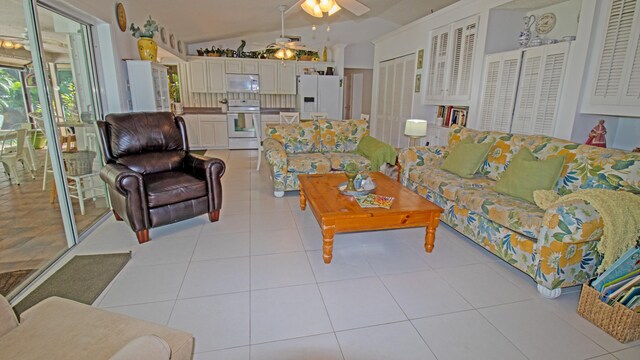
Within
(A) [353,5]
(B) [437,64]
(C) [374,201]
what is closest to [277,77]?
(B) [437,64]

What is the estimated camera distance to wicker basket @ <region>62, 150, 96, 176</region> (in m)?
3.11

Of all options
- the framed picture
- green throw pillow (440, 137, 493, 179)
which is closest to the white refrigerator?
the framed picture

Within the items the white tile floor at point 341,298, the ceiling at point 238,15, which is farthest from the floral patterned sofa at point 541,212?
the ceiling at point 238,15

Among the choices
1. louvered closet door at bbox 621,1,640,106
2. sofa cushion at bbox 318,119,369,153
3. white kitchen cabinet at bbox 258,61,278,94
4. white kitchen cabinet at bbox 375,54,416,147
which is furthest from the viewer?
white kitchen cabinet at bbox 258,61,278,94

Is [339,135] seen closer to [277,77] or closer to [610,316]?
[610,316]

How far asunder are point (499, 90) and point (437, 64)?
1.38m

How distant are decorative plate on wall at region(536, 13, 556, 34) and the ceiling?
234 cm

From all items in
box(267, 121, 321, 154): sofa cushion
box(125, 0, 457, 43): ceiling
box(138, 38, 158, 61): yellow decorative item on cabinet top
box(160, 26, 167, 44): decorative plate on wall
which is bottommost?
box(267, 121, 321, 154): sofa cushion

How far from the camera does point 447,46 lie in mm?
4805

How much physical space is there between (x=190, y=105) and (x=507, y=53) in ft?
21.8

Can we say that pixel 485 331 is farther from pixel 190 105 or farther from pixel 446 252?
pixel 190 105

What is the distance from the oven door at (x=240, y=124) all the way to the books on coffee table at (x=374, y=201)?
211 inches

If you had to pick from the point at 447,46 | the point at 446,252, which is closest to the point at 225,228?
the point at 446,252

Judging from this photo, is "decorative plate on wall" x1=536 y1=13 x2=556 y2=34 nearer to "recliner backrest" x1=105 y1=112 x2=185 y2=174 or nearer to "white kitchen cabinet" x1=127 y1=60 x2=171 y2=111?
"recliner backrest" x1=105 y1=112 x2=185 y2=174
